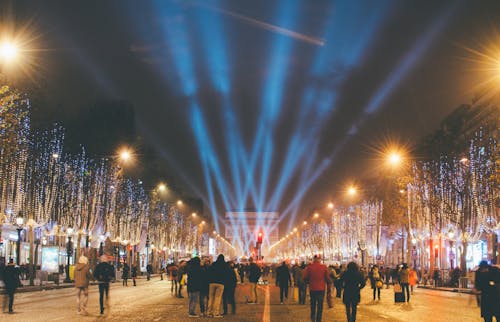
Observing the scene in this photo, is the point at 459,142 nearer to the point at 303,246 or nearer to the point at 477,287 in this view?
the point at 477,287

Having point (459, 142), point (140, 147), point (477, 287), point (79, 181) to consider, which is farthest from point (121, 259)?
point (477, 287)

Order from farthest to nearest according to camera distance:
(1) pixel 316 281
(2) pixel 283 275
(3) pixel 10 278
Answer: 1. (2) pixel 283 275
2. (3) pixel 10 278
3. (1) pixel 316 281

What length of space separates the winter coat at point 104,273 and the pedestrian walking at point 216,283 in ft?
12.6

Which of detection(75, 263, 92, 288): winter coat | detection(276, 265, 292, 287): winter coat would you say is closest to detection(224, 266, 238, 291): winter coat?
detection(75, 263, 92, 288): winter coat

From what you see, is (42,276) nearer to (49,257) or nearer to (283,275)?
(49,257)

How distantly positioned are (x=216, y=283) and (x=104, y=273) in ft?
14.4

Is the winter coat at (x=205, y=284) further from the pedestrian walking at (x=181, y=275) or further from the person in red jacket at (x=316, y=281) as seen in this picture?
the pedestrian walking at (x=181, y=275)

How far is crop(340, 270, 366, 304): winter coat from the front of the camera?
842 inches

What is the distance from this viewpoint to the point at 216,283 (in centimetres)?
2870

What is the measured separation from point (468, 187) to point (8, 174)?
125 feet

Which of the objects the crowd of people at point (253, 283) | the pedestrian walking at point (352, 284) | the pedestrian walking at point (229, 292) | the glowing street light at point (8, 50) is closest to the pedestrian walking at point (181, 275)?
the crowd of people at point (253, 283)

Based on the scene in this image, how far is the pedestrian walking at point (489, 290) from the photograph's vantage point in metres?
19.2

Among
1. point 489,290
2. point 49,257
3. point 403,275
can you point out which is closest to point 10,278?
point 489,290

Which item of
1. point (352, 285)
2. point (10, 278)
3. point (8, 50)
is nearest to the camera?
point (352, 285)
